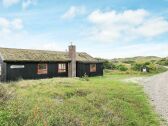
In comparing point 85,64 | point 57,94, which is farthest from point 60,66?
point 57,94

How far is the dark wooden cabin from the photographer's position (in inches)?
1238

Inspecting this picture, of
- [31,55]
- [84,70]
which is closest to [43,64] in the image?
[31,55]

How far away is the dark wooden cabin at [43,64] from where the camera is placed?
31.4 meters

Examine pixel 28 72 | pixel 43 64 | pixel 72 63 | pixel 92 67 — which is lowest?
pixel 28 72

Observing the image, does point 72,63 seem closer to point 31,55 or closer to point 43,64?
point 43,64

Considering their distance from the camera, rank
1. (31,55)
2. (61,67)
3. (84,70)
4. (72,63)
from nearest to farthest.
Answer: (31,55), (61,67), (72,63), (84,70)

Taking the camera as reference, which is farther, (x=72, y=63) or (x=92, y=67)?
(x=92, y=67)

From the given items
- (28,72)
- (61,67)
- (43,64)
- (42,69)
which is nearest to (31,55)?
(43,64)

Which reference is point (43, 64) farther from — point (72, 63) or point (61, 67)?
point (72, 63)

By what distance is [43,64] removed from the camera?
3588cm

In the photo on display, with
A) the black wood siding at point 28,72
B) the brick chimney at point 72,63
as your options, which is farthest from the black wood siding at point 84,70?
the black wood siding at point 28,72

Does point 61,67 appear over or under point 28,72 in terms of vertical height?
over

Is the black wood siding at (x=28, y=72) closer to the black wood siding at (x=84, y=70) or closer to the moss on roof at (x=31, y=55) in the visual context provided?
the moss on roof at (x=31, y=55)

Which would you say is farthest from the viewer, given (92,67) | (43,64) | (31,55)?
(92,67)
